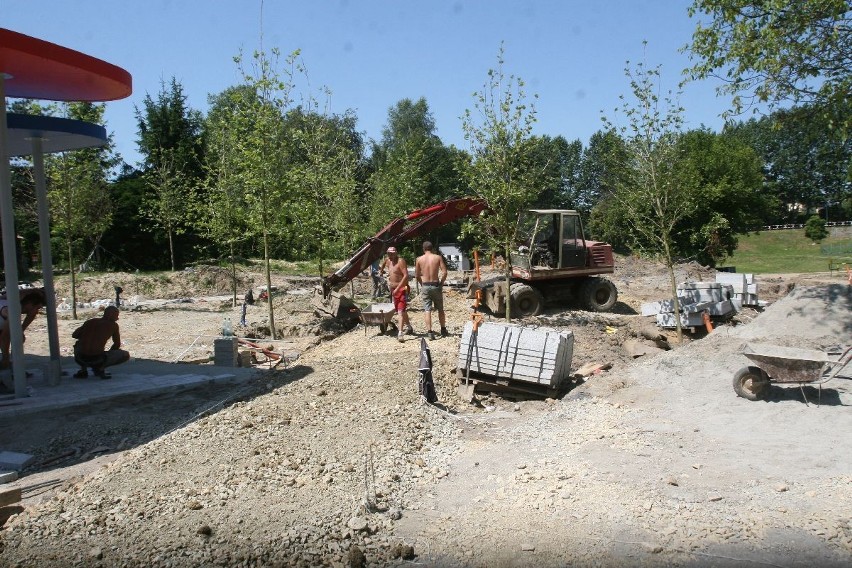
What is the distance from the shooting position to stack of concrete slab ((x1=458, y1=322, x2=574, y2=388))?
975 centimetres

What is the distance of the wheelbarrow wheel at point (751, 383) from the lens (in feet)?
26.5

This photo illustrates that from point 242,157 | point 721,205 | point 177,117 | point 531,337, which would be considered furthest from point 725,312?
point 177,117

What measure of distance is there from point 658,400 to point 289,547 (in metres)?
5.50

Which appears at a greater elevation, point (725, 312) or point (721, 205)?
point (721, 205)

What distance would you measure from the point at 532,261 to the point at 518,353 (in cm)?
751

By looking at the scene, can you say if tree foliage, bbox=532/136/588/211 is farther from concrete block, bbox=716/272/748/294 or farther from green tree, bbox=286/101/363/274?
concrete block, bbox=716/272/748/294

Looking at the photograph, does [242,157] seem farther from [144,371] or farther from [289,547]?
[289,547]

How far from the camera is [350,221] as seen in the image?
2112cm

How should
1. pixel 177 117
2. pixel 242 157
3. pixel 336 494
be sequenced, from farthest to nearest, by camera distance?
pixel 177 117, pixel 242 157, pixel 336 494

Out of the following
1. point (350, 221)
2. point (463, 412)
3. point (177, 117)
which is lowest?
point (463, 412)

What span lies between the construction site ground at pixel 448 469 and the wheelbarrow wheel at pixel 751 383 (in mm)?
154

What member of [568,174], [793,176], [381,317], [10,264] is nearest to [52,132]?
[10,264]

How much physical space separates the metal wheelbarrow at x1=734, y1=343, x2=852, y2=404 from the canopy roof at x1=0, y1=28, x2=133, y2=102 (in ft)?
28.0

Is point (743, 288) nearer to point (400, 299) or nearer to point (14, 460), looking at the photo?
point (400, 299)
